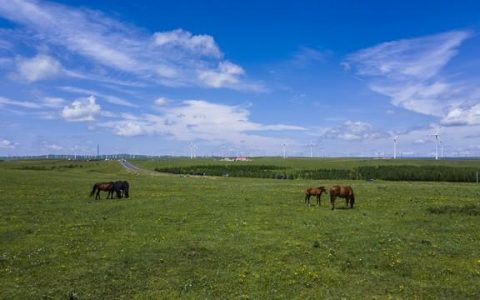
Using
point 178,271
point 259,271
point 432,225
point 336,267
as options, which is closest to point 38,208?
point 178,271

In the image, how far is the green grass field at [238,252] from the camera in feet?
48.4

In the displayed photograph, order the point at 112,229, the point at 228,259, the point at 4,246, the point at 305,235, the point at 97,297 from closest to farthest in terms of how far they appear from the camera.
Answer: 1. the point at 97,297
2. the point at 228,259
3. the point at 4,246
4. the point at 305,235
5. the point at 112,229

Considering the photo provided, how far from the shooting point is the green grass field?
1474 cm

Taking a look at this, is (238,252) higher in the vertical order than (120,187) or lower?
lower

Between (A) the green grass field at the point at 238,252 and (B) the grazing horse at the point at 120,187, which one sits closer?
(A) the green grass field at the point at 238,252

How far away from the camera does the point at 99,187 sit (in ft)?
128

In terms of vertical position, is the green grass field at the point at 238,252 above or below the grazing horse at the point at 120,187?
below

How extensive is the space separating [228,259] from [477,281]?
9167 millimetres

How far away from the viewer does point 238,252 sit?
62.6ft

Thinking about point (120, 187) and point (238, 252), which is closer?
point (238, 252)

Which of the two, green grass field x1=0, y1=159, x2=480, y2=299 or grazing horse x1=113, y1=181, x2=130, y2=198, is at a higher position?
grazing horse x1=113, y1=181, x2=130, y2=198

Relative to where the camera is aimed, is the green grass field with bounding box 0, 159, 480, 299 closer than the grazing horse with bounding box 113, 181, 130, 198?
Yes

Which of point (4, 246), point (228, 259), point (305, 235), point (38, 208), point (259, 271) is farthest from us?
point (38, 208)

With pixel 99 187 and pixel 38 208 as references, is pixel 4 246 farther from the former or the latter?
pixel 99 187
